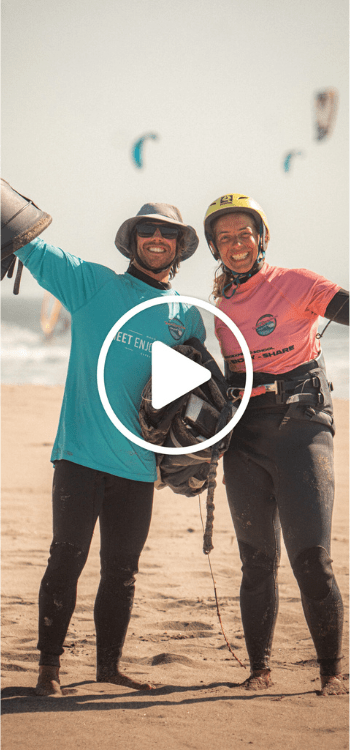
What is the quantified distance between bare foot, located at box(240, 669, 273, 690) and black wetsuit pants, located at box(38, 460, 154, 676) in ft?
2.00

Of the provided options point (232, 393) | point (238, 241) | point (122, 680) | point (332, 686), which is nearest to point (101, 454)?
point (232, 393)

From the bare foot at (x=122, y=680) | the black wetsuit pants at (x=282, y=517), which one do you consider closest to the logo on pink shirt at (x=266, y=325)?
the black wetsuit pants at (x=282, y=517)

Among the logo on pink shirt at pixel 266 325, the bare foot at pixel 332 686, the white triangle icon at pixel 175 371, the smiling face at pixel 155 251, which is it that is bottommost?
the bare foot at pixel 332 686

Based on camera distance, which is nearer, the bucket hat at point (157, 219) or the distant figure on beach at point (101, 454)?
the distant figure on beach at point (101, 454)

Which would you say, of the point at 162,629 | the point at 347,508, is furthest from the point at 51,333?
the point at 162,629

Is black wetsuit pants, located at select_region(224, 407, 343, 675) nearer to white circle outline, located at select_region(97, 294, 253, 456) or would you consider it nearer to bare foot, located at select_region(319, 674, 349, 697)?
bare foot, located at select_region(319, 674, 349, 697)

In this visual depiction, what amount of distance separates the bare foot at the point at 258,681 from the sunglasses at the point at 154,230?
207 centimetres

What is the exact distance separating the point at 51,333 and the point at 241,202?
27352 mm

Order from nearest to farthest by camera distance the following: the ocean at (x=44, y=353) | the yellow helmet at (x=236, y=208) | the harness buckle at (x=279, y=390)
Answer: the harness buckle at (x=279, y=390) → the yellow helmet at (x=236, y=208) → the ocean at (x=44, y=353)

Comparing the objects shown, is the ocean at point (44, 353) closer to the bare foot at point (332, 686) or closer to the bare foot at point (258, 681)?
the bare foot at point (258, 681)

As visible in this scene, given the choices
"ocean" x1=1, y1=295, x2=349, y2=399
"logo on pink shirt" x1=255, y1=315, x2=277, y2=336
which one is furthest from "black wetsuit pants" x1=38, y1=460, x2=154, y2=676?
"ocean" x1=1, y1=295, x2=349, y2=399

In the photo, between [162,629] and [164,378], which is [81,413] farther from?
[162,629]

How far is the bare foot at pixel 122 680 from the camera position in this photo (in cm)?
304

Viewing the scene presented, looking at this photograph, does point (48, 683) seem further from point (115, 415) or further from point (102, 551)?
point (115, 415)
